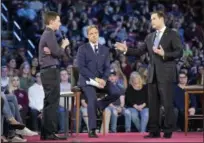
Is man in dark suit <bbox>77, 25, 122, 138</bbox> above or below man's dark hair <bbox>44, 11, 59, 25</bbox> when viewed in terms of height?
below

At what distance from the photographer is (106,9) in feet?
53.3

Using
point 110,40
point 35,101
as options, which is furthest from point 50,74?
point 110,40

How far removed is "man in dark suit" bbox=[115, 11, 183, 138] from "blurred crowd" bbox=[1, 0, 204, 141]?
193 centimetres

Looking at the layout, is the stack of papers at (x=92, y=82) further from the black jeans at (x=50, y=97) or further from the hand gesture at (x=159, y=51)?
the hand gesture at (x=159, y=51)

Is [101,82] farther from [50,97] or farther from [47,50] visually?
[47,50]

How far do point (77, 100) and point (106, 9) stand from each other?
7877 millimetres

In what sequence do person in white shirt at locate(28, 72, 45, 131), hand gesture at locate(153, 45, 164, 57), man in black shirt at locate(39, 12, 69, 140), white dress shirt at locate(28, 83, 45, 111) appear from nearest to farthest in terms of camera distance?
hand gesture at locate(153, 45, 164, 57) → man in black shirt at locate(39, 12, 69, 140) → person in white shirt at locate(28, 72, 45, 131) → white dress shirt at locate(28, 83, 45, 111)

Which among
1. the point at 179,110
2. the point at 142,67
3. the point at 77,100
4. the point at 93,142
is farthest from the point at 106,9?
the point at 93,142

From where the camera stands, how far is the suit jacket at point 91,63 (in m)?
8.29

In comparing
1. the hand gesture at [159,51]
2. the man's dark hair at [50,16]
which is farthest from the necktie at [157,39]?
the man's dark hair at [50,16]

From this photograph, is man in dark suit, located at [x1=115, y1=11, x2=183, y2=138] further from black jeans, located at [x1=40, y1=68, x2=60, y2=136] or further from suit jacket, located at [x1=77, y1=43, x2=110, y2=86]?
black jeans, located at [x1=40, y1=68, x2=60, y2=136]

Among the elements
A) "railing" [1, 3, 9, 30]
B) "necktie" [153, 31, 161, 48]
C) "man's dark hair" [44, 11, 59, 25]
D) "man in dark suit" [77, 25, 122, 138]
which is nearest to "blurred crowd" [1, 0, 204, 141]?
"railing" [1, 3, 9, 30]

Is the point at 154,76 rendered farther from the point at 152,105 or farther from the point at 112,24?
the point at 112,24

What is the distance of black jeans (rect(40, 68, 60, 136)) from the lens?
800 centimetres
